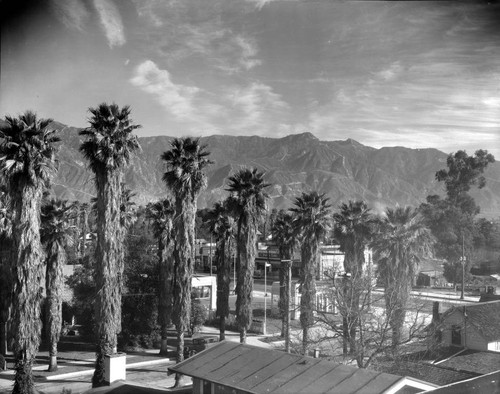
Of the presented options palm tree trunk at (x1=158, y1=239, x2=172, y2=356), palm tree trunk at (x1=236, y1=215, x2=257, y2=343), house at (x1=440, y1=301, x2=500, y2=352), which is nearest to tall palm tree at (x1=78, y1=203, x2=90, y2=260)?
palm tree trunk at (x1=158, y1=239, x2=172, y2=356)

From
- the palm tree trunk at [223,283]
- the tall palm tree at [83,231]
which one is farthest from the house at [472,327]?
the tall palm tree at [83,231]

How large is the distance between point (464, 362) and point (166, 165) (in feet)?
52.3

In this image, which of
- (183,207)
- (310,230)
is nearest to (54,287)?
(183,207)

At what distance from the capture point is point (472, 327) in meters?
23.6

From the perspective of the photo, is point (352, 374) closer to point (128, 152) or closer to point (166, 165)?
point (128, 152)

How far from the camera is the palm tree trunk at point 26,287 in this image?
18328 mm

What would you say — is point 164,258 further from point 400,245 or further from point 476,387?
point 476,387

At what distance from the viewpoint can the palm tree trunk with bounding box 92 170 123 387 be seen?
66.4ft

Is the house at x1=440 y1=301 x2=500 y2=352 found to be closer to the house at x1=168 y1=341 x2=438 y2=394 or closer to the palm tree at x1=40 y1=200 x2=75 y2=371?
the house at x1=168 y1=341 x2=438 y2=394

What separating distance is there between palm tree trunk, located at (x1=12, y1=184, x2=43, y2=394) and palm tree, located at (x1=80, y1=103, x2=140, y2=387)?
245 cm

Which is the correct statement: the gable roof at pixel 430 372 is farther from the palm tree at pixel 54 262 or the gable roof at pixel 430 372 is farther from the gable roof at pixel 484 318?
the palm tree at pixel 54 262

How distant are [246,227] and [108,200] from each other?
808 centimetres

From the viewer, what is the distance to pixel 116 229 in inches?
828

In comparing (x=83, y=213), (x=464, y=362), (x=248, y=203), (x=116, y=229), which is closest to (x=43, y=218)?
(x=116, y=229)
